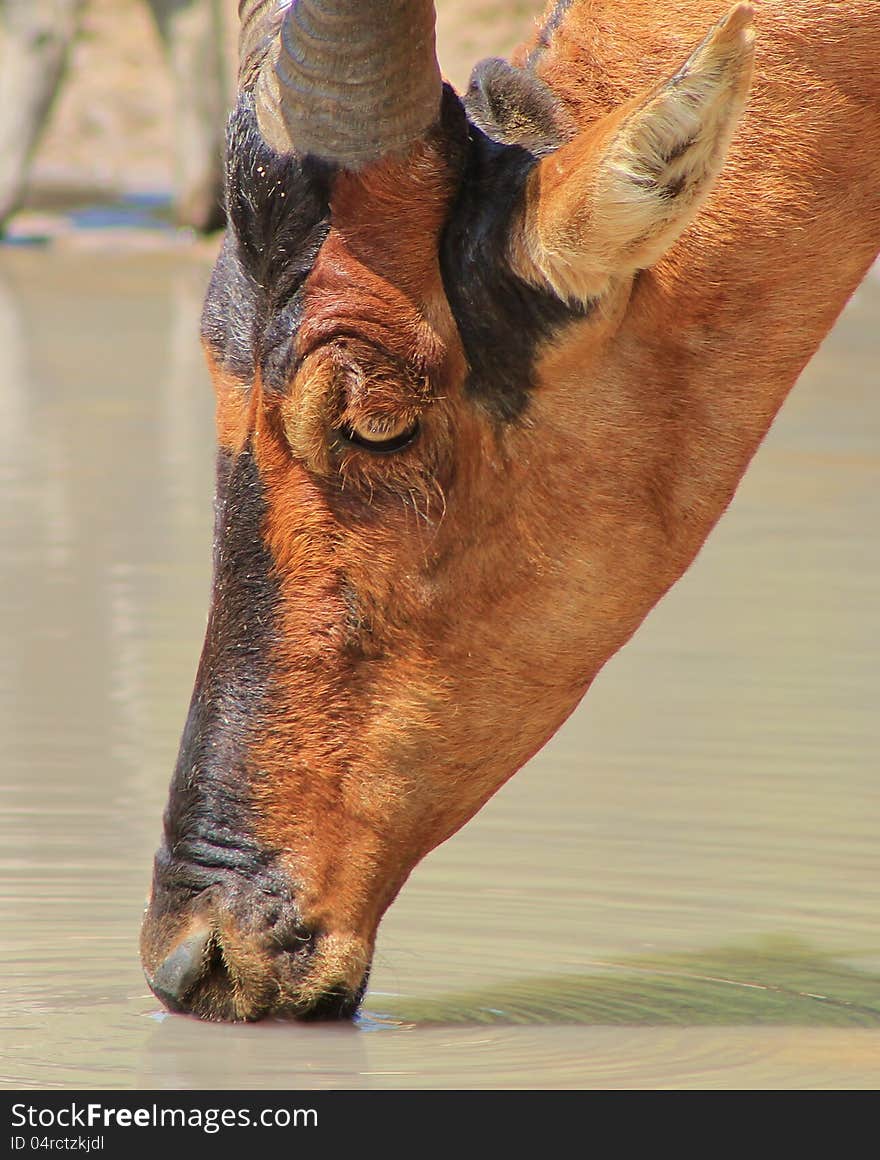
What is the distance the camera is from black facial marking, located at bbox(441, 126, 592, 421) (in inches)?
184

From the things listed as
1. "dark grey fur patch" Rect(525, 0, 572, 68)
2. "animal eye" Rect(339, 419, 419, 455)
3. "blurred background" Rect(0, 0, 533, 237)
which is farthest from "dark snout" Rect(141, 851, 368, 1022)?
"blurred background" Rect(0, 0, 533, 237)

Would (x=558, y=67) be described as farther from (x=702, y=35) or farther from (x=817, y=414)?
(x=817, y=414)

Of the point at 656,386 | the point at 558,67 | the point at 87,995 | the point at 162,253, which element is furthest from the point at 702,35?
the point at 162,253

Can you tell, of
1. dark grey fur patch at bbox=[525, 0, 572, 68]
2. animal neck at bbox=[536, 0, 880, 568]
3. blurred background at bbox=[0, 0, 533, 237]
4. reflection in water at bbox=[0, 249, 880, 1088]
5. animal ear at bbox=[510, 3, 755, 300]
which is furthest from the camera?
blurred background at bbox=[0, 0, 533, 237]

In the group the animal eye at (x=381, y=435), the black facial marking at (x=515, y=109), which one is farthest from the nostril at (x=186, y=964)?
the black facial marking at (x=515, y=109)

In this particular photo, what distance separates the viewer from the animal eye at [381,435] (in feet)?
15.4

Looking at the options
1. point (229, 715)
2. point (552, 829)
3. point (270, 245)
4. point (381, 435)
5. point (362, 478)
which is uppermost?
point (270, 245)

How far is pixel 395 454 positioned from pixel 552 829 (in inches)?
72.9

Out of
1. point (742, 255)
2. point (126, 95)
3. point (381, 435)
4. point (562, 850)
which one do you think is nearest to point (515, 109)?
point (742, 255)

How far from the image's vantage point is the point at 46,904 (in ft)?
18.5

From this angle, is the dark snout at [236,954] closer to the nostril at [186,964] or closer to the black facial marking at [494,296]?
the nostril at [186,964]

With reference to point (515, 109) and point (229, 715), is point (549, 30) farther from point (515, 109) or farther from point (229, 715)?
point (229, 715)

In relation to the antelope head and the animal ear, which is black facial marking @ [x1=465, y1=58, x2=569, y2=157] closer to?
the antelope head

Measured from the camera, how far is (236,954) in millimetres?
4672
